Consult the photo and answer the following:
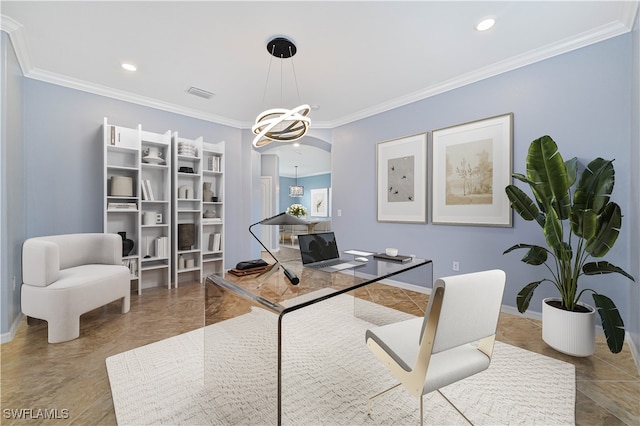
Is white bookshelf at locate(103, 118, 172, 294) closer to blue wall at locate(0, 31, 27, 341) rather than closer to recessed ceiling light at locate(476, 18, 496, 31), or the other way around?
blue wall at locate(0, 31, 27, 341)

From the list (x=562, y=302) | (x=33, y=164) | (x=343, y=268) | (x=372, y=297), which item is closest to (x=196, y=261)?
(x=33, y=164)

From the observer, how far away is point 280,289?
4.93ft

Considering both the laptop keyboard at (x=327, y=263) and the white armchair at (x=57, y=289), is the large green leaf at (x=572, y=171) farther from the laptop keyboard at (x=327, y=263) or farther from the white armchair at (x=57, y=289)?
the white armchair at (x=57, y=289)

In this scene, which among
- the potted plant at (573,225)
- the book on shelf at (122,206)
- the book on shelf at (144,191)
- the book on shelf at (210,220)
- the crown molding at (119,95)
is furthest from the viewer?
the book on shelf at (210,220)

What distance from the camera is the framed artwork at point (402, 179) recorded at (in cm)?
373

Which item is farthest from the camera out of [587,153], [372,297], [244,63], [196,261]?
[196,261]

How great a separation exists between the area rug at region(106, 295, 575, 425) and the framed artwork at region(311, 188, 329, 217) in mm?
8822

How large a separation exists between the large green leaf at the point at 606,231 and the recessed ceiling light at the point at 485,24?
67.1 inches

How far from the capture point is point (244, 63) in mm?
2959

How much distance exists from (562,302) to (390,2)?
8.95ft

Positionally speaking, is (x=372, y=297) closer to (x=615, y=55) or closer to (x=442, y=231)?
(x=442, y=231)

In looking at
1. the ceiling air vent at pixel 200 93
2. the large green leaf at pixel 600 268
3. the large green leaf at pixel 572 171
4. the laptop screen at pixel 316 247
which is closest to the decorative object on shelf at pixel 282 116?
the laptop screen at pixel 316 247

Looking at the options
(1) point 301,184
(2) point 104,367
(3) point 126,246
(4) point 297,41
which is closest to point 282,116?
(4) point 297,41

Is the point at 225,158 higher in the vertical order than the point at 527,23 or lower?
lower
